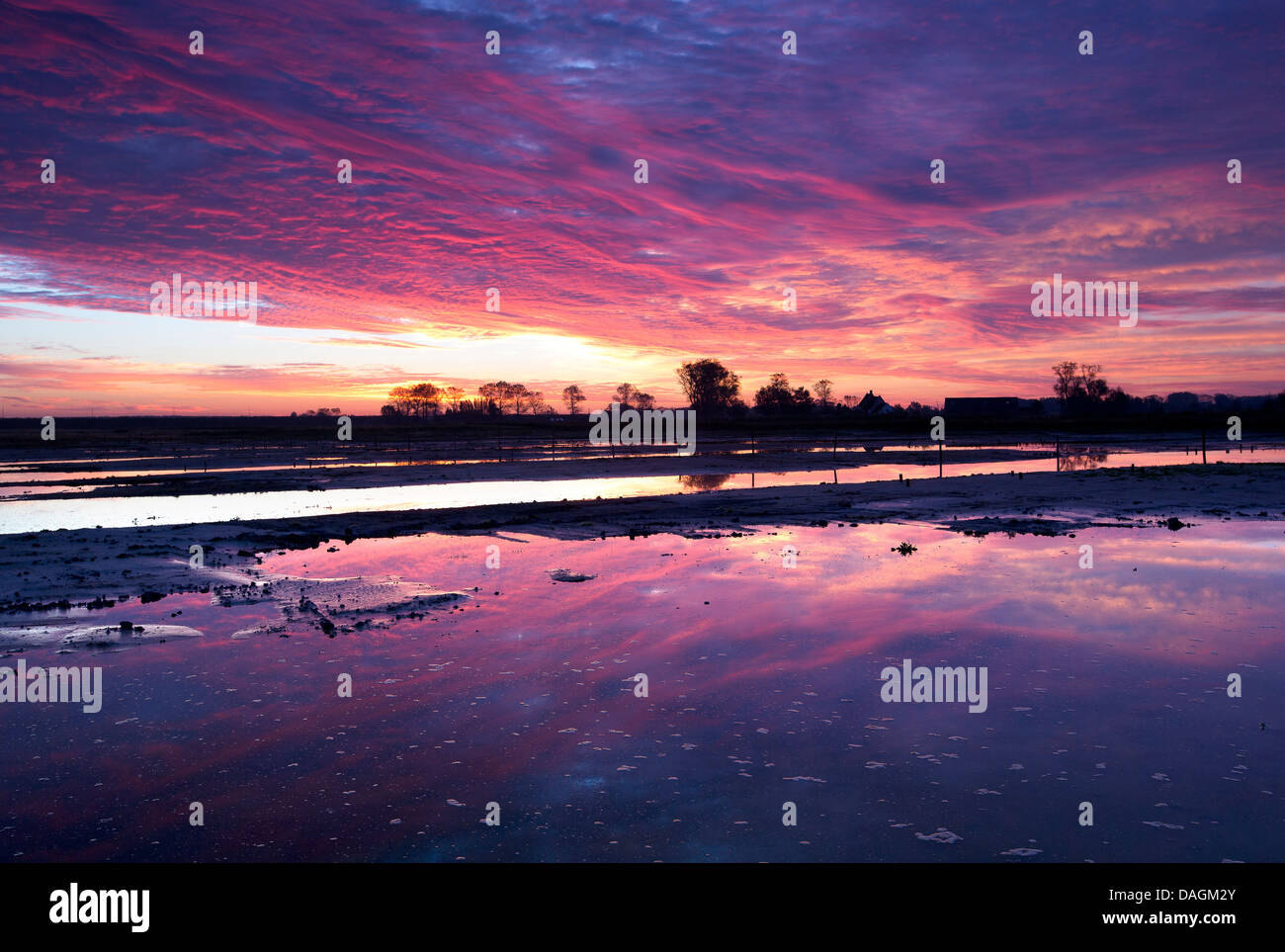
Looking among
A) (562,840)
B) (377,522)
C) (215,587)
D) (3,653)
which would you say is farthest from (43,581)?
(562,840)

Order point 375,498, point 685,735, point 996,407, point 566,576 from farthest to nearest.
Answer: point 996,407, point 375,498, point 566,576, point 685,735

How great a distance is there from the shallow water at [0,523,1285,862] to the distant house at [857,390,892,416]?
17677cm

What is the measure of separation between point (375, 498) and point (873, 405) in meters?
169

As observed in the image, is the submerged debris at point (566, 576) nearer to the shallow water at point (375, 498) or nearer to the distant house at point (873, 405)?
the shallow water at point (375, 498)

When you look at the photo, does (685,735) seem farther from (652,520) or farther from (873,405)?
(873,405)

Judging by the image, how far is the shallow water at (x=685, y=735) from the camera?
18.6 ft

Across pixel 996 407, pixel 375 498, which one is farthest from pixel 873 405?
pixel 375 498

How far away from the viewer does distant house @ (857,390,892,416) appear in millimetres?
183875

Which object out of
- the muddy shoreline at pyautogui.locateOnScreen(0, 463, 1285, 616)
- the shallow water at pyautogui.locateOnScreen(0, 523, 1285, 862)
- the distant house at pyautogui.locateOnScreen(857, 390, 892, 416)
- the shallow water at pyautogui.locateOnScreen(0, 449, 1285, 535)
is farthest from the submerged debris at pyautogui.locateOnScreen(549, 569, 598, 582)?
the distant house at pyautogui.locateOnScreen(857, 390, 892, 416)

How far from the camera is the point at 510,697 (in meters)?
8.62

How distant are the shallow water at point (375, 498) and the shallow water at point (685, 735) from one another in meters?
16.2

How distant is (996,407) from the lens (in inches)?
6934
